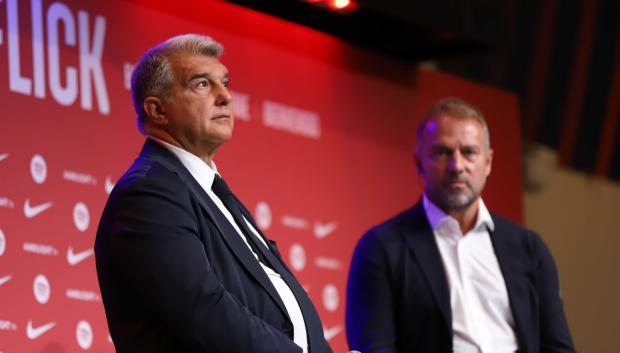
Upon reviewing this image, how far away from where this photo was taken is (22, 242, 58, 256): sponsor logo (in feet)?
11.2

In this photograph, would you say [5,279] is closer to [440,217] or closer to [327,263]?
[440,217]

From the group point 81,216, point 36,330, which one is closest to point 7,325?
point 36,330

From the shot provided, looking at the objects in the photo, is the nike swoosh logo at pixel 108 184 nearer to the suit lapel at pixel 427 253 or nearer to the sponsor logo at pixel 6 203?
the sponsor logo at pixel 6 203

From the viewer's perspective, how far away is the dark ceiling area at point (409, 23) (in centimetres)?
484

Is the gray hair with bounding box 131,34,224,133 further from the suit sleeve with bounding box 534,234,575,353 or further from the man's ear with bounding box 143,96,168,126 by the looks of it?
the suit sleeve with bounding box 534,234,575,353

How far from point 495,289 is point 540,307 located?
193 mm

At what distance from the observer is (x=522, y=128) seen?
22.4 feet

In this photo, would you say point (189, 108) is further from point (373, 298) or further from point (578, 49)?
point (578, 49)

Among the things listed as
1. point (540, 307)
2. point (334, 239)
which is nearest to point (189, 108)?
point (540, 307)

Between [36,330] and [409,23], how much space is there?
8.11 ft

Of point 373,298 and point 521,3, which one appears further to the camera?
point 521,3

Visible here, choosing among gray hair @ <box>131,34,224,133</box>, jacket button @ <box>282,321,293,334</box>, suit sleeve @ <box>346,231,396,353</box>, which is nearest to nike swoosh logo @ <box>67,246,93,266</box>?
gray hair @ <box>131,34,224,133</box>

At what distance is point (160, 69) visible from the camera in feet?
9.41

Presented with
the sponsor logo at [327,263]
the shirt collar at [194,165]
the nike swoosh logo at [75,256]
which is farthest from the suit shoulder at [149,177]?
the sponsor logo at [327,263]
